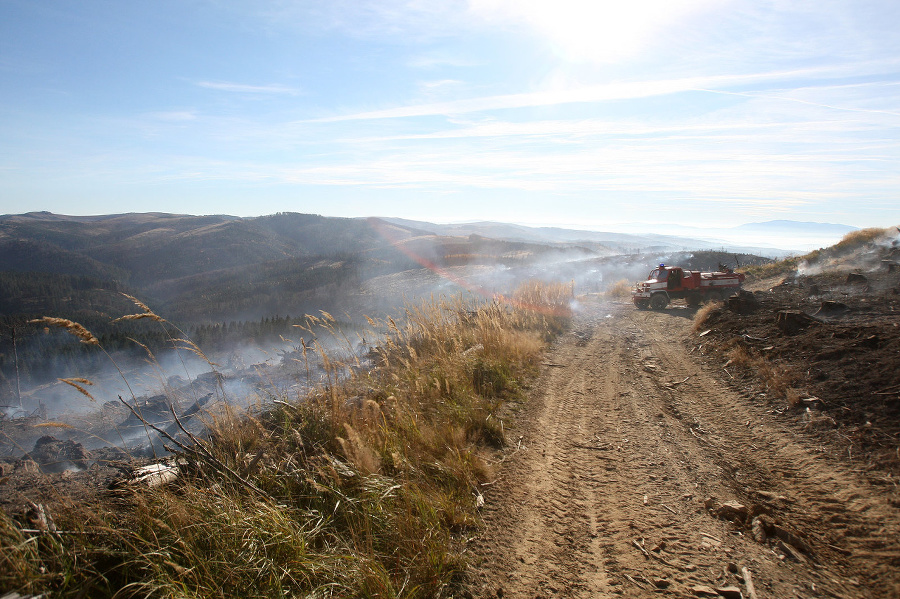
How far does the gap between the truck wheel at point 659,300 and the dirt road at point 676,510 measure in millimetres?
13815

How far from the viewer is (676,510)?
3898 millimetres

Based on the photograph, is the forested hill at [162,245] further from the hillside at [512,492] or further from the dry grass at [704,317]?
the hillside at [512,492]

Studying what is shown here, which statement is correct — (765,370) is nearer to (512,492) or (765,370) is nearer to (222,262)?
(512,492)

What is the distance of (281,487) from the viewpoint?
→ 3666 millimetres

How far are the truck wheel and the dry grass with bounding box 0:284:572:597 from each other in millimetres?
16598

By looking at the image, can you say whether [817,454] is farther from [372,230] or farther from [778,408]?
[372,230]

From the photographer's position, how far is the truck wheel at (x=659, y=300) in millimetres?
19641

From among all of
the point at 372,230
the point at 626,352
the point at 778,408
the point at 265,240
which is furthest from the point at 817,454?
the point at 372,230

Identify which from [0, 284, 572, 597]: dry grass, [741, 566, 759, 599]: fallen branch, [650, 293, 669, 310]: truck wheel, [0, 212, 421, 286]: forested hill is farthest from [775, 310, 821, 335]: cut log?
[0, 212, 421, 286]: forested hill

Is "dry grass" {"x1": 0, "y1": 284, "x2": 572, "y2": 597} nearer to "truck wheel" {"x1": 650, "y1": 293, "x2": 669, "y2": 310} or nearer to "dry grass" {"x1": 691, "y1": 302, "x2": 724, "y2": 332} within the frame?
"dry grass" {"x1": 691, "y1": 302, "x2": 724, "y2": 332}

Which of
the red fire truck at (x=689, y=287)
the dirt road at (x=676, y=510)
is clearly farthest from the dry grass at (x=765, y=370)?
the red fire truck at (x=689, y=287)

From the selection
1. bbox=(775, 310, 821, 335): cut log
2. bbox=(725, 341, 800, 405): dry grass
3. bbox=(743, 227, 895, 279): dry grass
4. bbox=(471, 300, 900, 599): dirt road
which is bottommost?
bbox=(471, 300, 900, 599): dirt road

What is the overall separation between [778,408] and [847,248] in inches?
1264

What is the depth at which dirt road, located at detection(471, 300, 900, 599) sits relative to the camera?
3031 mm
